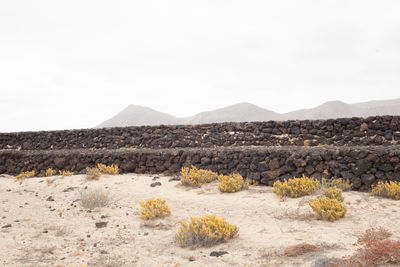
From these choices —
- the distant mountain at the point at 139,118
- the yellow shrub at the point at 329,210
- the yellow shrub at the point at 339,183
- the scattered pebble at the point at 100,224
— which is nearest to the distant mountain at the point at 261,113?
the distant mountain at the point at 139,118

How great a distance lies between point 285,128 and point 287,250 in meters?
9.39

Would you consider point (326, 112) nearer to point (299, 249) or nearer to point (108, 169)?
point (108, 169)

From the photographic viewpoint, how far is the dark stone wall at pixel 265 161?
837 centimetres

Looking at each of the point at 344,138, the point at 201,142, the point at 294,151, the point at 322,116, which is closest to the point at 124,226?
the point at 294,151

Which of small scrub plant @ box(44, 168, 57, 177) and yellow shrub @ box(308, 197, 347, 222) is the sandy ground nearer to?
yellow shrub @ box(308, 197, 347, 222)

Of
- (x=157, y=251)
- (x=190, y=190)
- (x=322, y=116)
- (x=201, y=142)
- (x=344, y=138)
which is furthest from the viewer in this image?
(x=322, y=116)

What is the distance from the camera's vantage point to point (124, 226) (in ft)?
21.7

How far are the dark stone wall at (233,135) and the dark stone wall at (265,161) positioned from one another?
200 centimetres

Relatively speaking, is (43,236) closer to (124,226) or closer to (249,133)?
(124,226)

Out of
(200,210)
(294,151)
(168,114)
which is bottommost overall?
(200,210)

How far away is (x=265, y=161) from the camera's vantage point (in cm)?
1005

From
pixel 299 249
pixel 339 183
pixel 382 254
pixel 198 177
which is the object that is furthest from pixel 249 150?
pixel 382 254

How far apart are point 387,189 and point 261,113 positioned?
255ft

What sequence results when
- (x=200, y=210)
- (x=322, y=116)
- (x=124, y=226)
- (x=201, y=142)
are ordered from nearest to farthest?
(x=124, y=226)
(x=200, y=210)
(x=201, y=142)
(x=322, y=116)
